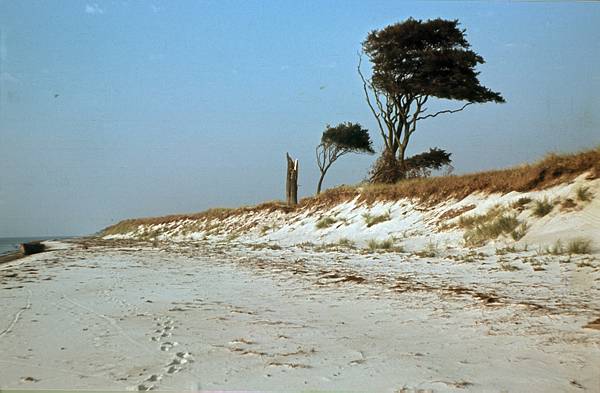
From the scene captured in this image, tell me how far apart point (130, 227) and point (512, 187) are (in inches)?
1273

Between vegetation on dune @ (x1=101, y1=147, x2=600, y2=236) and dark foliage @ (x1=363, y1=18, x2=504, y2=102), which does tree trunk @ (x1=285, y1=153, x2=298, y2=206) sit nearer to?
vegetation on dune @ (x1=101, y1=147, x2=600, y2=236)

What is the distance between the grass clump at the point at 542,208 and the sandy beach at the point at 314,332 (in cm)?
303

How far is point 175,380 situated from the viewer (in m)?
2.50

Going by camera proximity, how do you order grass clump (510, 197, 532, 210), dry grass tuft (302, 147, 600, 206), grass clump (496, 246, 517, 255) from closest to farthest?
grass clump (496, 246, 517, 255) → grass clump (510, 197, 532, 210) → dry grass tuft (302, 147, 600, 206)

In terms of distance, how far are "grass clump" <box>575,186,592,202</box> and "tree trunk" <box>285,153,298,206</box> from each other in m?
13.8

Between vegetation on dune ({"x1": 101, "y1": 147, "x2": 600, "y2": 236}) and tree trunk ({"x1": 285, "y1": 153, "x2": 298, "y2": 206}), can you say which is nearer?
vegetation on dune ({"x1": 101, "y1": 147, "x2": 600, "y2": 236})

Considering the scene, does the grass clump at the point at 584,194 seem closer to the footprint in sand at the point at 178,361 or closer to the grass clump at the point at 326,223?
the grass clump at the point at 326,223

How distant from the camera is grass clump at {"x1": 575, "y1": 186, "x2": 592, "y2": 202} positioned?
8715 millimetres

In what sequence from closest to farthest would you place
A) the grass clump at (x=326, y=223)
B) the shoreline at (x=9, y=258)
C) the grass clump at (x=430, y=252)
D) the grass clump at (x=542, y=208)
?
1. the grass clump at (x=430, y=252)
2. the grass clump at (x=542, y=208)
3. the shoreline at (x=9, y=258)
4. the grass clump at (x=326, y=223)

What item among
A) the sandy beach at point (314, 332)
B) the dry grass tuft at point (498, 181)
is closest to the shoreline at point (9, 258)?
the sandy beach at point (314, 332)

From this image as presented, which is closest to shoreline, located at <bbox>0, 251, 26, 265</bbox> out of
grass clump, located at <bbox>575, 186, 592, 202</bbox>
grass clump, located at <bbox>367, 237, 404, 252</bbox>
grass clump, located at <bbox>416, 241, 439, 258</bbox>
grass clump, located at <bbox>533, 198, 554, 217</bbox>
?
grass clump, located at <bbox>367, 237, 404, 252</bbox>

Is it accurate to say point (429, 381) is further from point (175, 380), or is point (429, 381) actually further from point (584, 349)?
point (175, 380)

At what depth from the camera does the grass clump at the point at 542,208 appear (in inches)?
358

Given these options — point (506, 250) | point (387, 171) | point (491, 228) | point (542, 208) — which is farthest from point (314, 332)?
point (387, 171)
